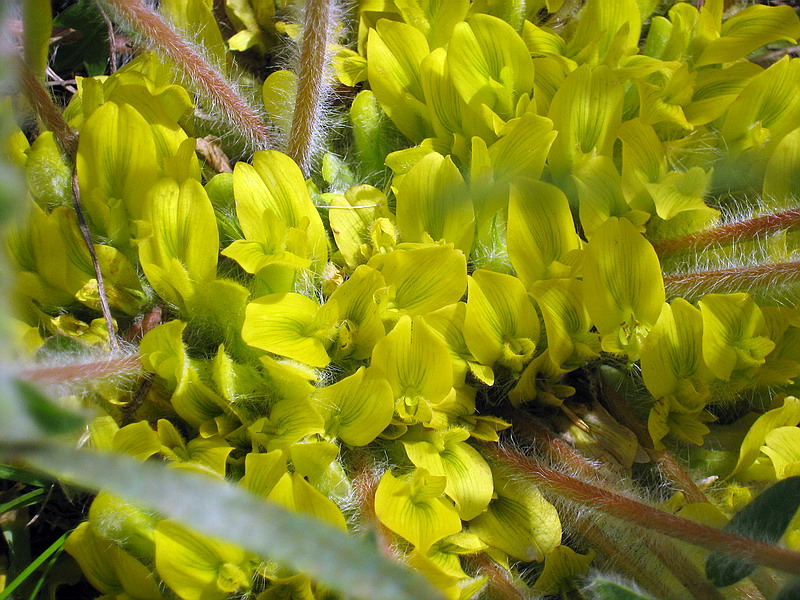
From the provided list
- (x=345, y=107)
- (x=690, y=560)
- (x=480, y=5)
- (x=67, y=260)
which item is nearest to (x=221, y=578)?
(x=67, y=260)

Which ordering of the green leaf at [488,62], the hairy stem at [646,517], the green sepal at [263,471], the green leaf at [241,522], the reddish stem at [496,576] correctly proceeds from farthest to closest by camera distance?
the green leaf at [488,62] < the reddish stem at [496,576] < the green sepal at [263,471] < the hairy stem at [646,517] < the green leaf at [241,522]

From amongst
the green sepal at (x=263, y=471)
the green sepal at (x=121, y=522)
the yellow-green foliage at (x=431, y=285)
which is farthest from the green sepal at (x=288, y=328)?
the green sepal at (x=121, y=522)

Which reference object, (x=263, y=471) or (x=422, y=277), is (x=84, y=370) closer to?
(x=263, y=471)

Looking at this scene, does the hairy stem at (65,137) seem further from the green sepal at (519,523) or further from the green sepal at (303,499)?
the green sepal at (519,523)

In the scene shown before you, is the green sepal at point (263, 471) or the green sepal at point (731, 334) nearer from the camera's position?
the green sepal at point (263, 471)

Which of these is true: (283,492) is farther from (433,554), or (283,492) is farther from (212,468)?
(433,554)

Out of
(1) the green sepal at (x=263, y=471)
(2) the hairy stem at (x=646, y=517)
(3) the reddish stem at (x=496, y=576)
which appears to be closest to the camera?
(2) the hairy stem at (x=646, y=517)

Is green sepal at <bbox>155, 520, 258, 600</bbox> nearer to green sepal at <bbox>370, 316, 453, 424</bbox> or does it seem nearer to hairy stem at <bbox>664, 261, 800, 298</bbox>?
green sepal at <bbox>370, 316, 453, 424</bbox>

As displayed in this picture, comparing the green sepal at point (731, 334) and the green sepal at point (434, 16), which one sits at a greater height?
the green sepal at point (434, 16)

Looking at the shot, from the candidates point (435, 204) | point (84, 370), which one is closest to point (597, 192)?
point (435, 204)

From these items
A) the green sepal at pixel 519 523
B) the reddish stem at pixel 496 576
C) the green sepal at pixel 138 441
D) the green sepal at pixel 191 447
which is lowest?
the reddish stem at pixel 496 576
